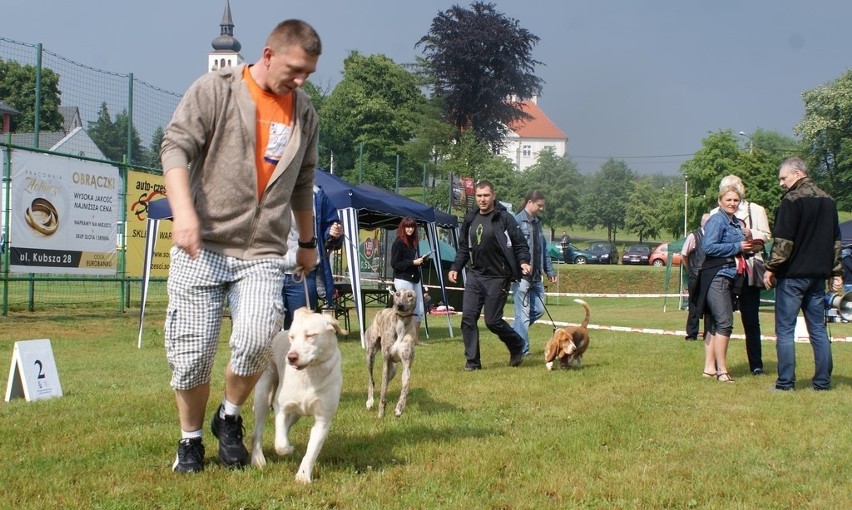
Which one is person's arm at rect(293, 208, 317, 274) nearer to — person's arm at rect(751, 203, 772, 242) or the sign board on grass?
the sign board on grass

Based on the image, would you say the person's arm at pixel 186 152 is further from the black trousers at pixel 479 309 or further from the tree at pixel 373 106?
the tree at pixel 373 106

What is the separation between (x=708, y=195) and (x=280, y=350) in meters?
56.3

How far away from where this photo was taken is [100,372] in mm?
8750

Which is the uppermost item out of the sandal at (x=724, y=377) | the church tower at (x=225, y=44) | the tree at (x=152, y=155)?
the church tower at (x=225, y=44)

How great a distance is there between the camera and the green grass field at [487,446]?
395 centimetres

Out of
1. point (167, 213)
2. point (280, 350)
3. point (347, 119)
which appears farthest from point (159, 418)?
point (347, 119)

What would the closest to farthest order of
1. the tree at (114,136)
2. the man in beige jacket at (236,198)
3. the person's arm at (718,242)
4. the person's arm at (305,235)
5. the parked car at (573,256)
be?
1. the man in beige jacket at (236,198)
2. the person's arm at (305,235)
3. the person's arm at (718,242)
4. the tree at (114,136)
5. the parked car at (573,256)

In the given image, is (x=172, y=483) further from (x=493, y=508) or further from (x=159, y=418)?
(x=159, y=418)

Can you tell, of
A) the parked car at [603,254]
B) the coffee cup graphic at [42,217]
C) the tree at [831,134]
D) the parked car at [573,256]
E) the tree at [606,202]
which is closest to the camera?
the coffee cup graphic at [42,217]

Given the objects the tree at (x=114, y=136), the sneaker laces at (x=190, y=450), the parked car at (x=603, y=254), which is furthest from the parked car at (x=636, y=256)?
the sneaker laces at (x=190, y=450)

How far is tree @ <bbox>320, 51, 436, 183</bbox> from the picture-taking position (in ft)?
222

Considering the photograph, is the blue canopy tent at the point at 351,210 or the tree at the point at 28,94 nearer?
the blue canopy tent at the point at 351,210

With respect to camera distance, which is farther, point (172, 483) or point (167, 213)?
point (167, 213)

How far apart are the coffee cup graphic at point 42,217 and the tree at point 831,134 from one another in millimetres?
58998
